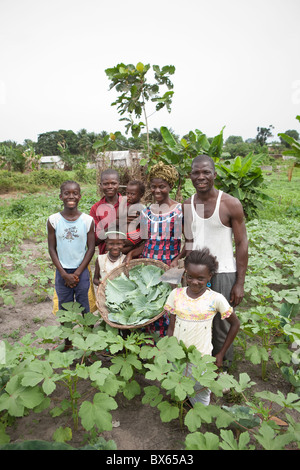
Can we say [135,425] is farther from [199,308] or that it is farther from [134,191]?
[134,191]

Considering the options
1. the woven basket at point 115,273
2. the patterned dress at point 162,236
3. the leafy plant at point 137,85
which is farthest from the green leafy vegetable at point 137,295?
the leafy plant at point 137,85

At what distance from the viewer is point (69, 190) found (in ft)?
8.62

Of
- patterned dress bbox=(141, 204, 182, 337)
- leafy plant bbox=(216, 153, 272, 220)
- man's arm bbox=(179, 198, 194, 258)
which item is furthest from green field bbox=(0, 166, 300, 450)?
leafy plant bbox=(216, 153, 272, 220)

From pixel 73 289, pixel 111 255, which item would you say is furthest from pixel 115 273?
pixel 73 289

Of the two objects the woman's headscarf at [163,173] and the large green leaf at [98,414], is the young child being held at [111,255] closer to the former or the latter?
the woman's headscarf at [163,173]

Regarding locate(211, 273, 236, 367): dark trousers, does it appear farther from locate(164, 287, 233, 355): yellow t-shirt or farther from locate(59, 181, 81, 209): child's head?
locate(59, 181, 81, 209): child's head

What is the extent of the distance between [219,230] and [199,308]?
2.04ft

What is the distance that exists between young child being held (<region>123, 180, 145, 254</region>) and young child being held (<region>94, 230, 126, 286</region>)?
0.07m

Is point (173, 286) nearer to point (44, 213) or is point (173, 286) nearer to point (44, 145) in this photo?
point (44, 213)

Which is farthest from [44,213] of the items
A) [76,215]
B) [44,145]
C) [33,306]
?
[44,145]

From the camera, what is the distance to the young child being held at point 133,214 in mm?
2830

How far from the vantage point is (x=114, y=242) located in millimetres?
2777
